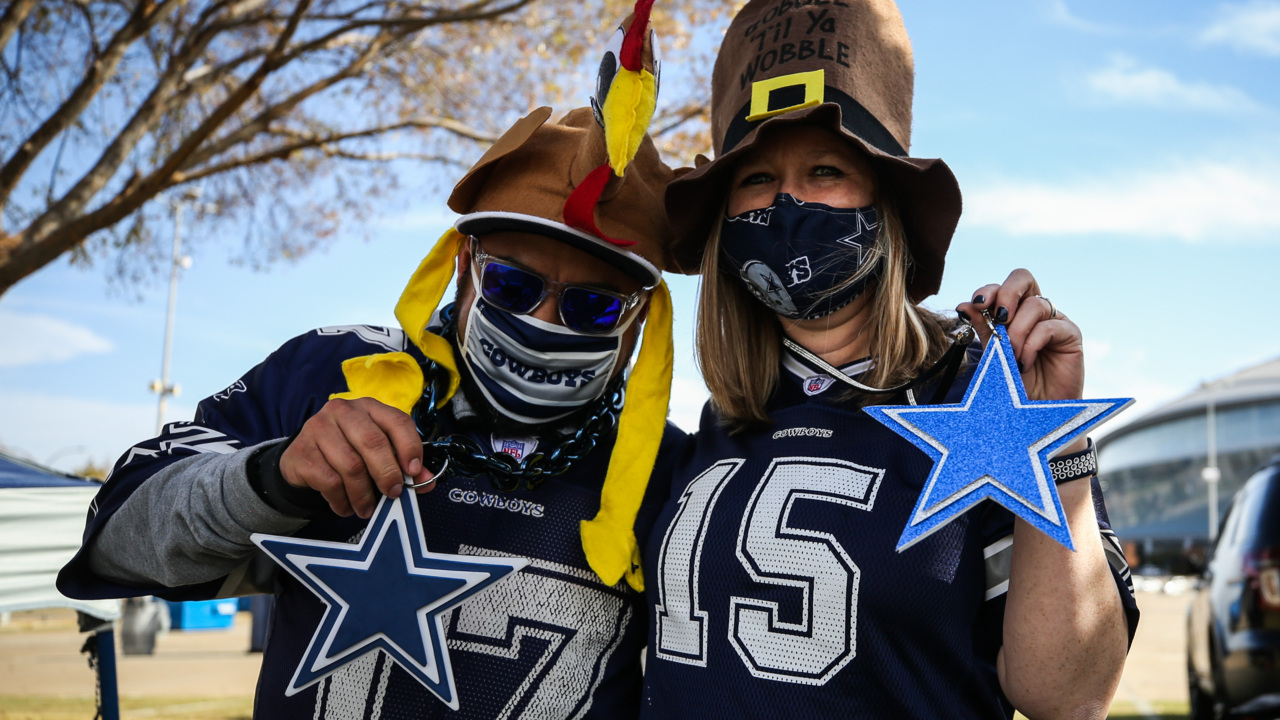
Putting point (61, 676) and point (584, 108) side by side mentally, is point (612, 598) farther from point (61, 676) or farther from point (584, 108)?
point (61, 676)

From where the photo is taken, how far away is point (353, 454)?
1.86 metres

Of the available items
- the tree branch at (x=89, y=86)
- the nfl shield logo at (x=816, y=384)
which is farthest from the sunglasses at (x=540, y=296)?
the tree branch at (x=89, y=86)

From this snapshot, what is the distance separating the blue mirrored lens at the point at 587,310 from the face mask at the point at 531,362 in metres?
0.03

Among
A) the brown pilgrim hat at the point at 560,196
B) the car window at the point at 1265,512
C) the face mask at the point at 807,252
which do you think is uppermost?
the brown pilgrim hat at the point at 560,196

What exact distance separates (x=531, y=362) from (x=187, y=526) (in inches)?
34.1

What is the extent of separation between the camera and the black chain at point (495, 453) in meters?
2.32

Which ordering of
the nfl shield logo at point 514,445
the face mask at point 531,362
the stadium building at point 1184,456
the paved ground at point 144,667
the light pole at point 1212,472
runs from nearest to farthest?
the face mask at point 531,362, the nfl shield logo at point 514,445, the paved ground at point 144,667, the light pole at point 1212,472, the stadium building at point 1184,456

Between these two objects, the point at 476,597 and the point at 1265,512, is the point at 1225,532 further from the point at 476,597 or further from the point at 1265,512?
the point at 476,597

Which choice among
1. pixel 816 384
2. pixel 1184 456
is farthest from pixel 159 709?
pixel 1184 456

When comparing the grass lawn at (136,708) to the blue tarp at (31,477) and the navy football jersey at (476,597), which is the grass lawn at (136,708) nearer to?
the blue tarp at (31,477)

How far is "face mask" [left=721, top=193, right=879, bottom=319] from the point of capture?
2.13 metres

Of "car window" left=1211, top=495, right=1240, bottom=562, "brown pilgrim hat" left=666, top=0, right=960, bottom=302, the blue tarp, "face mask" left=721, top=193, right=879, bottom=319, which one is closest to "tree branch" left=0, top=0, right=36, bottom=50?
the blue tarp

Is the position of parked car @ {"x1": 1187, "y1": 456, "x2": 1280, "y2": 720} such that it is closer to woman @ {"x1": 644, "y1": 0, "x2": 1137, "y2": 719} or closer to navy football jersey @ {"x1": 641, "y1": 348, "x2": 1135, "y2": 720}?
woman @ {"x1": 644, "y1": 0, "x2": 1137, "y2": 719}

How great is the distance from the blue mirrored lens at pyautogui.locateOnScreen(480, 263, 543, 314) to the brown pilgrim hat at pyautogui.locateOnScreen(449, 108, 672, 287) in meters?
0.12
